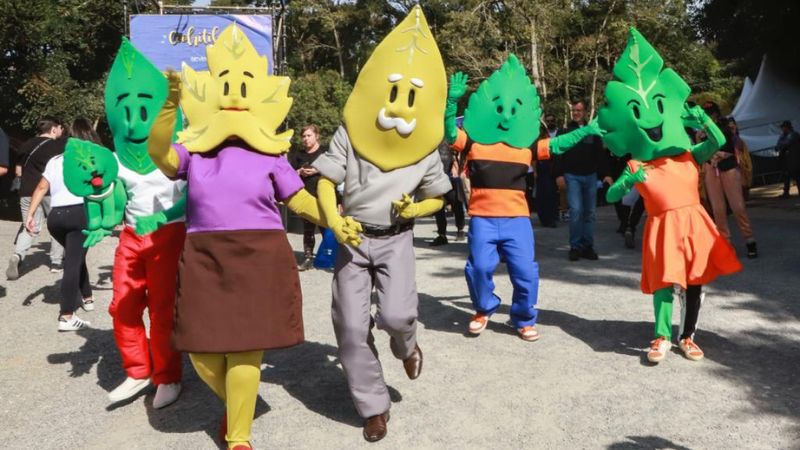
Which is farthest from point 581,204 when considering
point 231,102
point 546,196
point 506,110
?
point 231,102

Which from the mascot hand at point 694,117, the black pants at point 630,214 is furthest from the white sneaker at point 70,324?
the black pants at point 630,214

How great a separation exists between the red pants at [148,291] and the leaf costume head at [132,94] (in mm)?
590

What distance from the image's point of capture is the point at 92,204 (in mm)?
3922

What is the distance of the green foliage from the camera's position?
31172 mm

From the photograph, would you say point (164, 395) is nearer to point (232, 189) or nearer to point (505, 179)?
point (232, 189)

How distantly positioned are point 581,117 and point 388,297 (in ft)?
16.3

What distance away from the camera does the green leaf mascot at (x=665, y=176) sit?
4.61m

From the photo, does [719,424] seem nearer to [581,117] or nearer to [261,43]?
[581,117]

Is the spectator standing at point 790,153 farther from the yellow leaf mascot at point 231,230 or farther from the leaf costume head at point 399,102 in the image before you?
the yellow leaf mascot at point 231,230

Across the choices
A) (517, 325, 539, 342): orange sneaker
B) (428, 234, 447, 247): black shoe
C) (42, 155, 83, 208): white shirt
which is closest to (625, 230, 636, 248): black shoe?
(428, 234, 447, 247): black shoe

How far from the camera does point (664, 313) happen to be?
471 cm

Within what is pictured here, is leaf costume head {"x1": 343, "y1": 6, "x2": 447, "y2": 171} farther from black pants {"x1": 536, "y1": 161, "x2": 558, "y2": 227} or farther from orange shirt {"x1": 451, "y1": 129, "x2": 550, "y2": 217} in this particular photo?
black pants {"x1": 536, "y1": 161, "x2": 558, "y2": 227}

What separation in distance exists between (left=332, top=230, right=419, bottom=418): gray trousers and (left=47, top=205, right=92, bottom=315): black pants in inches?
125

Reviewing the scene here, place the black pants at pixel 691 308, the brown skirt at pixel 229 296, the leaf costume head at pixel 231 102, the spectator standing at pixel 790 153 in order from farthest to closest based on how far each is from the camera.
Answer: the spectator standing at pixel 790 153 → the black pants at pixel 691 308 → the leaf costume head at pixel 231 102 → the brown skirt at pixel 229 296
